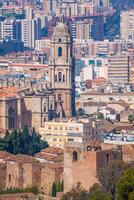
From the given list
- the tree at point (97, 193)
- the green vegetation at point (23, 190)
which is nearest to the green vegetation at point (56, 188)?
the green vegetation at point (23, 190)

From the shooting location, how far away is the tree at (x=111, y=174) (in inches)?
1449

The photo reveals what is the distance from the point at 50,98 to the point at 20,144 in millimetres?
13367

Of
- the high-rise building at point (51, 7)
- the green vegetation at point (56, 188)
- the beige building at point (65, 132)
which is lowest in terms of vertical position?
the high-rise building at point (51, 7)

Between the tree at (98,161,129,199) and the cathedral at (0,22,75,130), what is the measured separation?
22017 millimetres

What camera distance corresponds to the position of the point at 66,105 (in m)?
64.7

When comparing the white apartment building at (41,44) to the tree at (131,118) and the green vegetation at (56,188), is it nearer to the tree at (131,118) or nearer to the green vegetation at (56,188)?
the tree at (131,118)

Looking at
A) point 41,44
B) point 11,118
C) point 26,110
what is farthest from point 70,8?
point 11,118

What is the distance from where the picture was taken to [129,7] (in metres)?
138

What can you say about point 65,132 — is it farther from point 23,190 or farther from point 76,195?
point 76,195

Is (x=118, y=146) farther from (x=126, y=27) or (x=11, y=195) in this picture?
(x=126, y=27)

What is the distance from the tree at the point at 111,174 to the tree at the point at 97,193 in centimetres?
17

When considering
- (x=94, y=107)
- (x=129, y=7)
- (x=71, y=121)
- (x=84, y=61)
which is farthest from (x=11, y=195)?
(x=129, y=7)

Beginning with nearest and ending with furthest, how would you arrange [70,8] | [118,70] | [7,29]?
1. [118,70]
2. [7,29]
3. [70,8]

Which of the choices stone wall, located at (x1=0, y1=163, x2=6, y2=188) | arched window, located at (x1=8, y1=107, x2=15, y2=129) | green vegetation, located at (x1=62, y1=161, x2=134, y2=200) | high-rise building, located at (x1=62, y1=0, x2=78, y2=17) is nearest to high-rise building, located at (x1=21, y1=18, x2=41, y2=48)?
high-rise building, located at (x1=62, y1=0, x2=78, y2=17)
